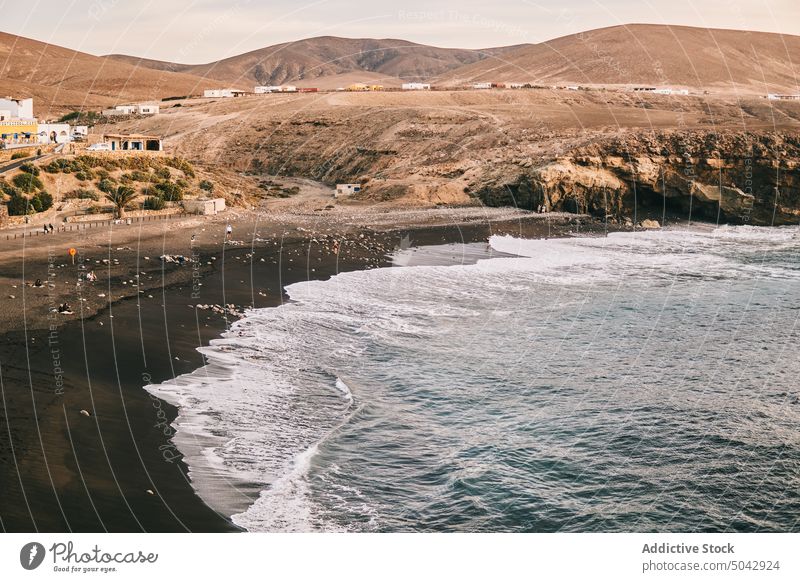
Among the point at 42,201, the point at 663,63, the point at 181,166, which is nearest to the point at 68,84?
the point at 663,63

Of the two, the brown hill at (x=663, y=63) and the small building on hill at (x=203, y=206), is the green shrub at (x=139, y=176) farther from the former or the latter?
the brown hill at (x=663, y=63)

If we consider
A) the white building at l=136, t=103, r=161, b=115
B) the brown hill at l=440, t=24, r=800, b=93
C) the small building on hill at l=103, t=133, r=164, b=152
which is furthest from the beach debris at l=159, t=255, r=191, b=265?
the brown hill at l=440, t=24, r=800, b=93

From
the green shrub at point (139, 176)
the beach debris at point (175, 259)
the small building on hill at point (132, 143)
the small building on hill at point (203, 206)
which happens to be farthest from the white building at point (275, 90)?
the beach debris at point (175, 259)

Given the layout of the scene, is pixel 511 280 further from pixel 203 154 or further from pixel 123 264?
pixel 203 154

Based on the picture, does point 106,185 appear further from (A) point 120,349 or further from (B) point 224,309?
(A) point 120,349

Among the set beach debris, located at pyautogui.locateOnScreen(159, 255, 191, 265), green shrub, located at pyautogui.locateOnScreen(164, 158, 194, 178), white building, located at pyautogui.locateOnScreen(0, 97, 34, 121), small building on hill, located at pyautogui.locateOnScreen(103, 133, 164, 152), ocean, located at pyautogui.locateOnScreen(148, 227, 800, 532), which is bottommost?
ocean, located at pyautogui.locateOnScreen(148, 227, 800, 532)

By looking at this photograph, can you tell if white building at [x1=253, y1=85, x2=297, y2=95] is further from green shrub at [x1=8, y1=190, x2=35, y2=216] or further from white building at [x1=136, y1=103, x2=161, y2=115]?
green shrub at [x1=8, y1=190, x2=35, y2=216]

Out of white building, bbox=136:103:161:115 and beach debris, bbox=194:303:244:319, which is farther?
white building, bbox=136:103:161:115
